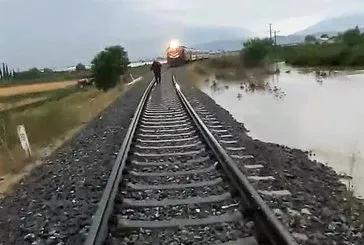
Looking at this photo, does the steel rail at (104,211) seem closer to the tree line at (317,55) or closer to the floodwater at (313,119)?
the floodwater at (313,119)

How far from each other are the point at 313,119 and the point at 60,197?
52.2ft

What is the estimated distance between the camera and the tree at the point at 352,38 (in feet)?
269

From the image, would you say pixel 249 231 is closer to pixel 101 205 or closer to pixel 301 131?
pixel 101 205

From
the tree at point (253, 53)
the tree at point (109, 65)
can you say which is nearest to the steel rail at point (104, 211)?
the tree at point (109, 65)

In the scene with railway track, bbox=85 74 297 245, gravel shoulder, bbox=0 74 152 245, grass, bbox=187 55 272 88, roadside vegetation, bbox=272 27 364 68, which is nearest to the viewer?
railway track, bbox=85 74 297 245

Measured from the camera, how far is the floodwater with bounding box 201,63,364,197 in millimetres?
14000

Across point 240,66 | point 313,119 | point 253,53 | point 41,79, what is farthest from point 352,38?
point 313,119

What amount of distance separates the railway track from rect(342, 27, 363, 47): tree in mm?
74683

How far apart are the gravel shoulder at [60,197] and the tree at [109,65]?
189ft

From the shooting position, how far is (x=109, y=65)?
78.2 m

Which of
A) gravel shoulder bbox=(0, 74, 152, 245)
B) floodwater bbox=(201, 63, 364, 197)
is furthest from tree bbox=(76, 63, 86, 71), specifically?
gravel shoulder bbox=(0, 74, 152, 245)

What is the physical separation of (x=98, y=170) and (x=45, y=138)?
26.1 ft

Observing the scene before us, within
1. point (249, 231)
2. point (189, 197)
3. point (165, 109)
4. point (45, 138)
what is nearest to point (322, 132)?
point (165, 109)

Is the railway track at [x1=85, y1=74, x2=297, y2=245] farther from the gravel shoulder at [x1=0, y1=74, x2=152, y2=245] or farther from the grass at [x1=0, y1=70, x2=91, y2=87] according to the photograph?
the grass at [x1=0, y1=70, x2=91, y2=87]
